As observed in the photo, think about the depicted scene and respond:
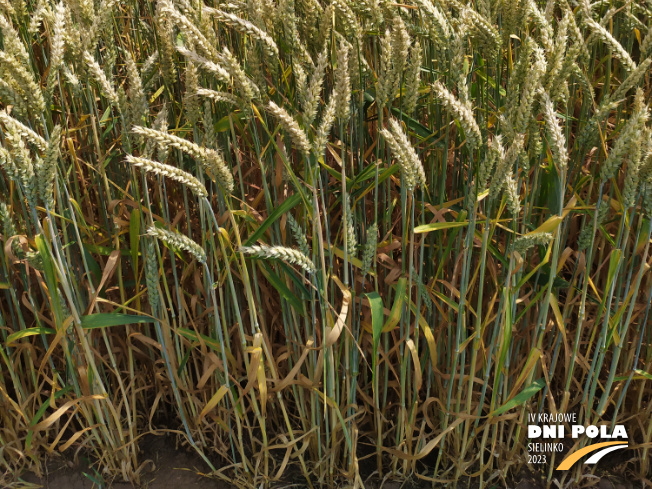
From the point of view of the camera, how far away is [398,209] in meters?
1.65

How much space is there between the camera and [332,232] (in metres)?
1.71

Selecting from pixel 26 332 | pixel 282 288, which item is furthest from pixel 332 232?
pixel 26 332

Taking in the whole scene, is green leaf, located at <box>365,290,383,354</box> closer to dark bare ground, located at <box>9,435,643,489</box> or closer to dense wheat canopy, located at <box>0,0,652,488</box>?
dense wheat canopy, located at <box>0,0,652,488</box>

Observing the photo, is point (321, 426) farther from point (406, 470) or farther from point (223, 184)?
point (223, 184)

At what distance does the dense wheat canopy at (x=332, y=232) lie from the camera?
1190mm

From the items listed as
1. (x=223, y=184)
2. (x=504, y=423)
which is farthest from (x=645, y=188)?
(x=223, y=184)
